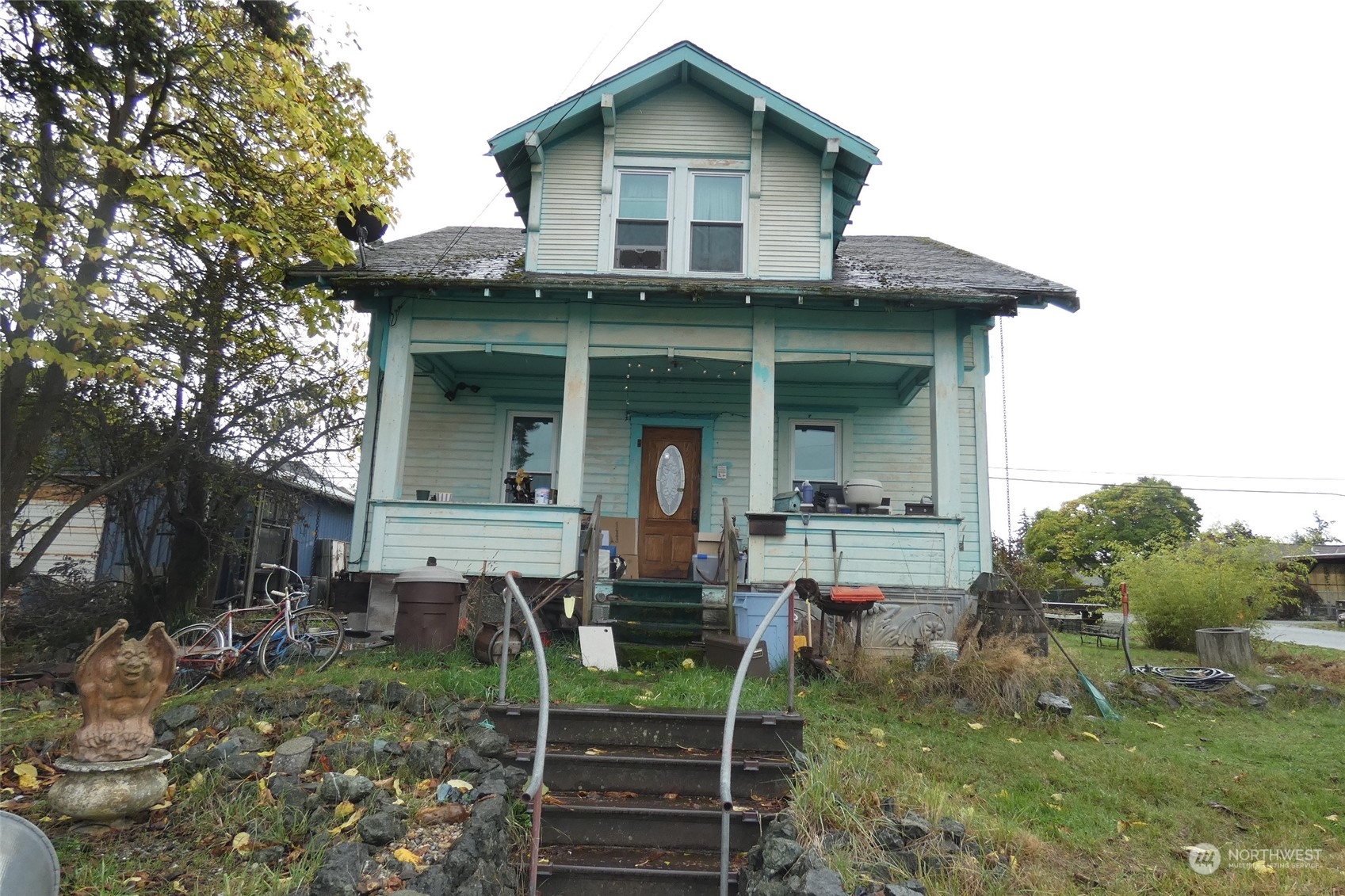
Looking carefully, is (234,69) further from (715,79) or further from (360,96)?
(715,79)

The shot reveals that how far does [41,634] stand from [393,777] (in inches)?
322

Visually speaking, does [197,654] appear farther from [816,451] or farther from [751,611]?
[816,451]

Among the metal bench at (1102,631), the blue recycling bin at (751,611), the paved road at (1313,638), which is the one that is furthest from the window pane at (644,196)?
the paved road at (1313,638)

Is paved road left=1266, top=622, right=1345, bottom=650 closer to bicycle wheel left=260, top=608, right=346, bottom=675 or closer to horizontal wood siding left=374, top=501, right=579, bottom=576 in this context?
horizontal wood siding left=374, top=501, right=579, bottom=576

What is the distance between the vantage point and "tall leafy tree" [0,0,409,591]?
24.2 feet

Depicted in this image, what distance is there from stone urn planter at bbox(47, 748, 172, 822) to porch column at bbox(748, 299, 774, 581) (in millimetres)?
6204

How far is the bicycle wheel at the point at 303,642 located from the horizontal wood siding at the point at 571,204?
5.35m

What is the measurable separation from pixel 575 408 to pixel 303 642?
401cm

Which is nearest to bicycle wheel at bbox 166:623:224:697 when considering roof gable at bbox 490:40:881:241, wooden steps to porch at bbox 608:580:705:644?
wooden steps to porch at bbox 608:580:705:644

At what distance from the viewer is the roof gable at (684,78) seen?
10688mm

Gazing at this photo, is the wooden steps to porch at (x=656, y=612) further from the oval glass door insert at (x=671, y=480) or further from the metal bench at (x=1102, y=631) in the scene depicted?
the metal bench at (x=1102, y=631)

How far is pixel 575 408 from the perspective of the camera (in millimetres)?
9898

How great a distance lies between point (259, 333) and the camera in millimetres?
10969

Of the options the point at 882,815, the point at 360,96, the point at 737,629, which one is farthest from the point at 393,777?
the point at 360,96
